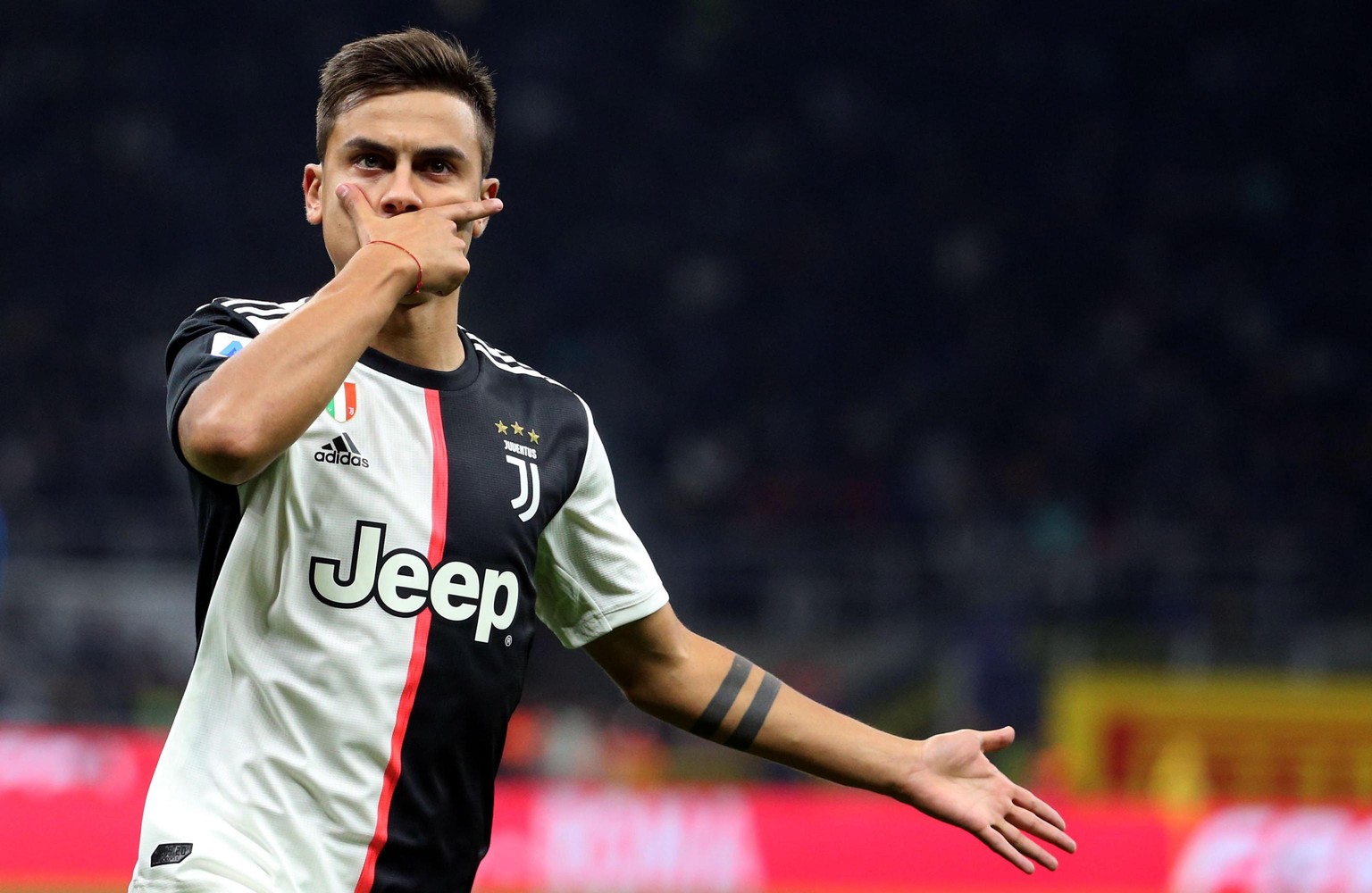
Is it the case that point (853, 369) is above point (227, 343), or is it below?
above

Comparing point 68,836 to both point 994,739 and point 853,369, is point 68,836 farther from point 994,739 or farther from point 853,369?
point 853,369

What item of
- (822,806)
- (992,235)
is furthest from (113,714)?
(992,235)

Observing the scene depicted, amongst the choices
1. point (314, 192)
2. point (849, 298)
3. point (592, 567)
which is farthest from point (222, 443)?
point (849, 298)

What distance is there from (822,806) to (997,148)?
11.9 metres

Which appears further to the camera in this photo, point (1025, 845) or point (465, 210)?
point (1025, 845)

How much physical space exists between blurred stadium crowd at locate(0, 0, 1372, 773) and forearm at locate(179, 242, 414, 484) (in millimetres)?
11475

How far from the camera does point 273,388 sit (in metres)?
2.10

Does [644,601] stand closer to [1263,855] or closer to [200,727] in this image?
[200,727]

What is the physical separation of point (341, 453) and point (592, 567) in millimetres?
543

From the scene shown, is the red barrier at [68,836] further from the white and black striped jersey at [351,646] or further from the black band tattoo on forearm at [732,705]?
the white and black striped jersey at [351,646]

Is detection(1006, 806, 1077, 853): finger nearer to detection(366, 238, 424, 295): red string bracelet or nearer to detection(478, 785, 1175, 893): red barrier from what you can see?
detection(366, 238, 424, 295): red string bracelet

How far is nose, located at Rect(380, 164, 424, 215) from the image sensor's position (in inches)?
94.3

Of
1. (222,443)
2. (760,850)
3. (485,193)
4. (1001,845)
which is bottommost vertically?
(222,443)

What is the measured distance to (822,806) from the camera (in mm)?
10156
